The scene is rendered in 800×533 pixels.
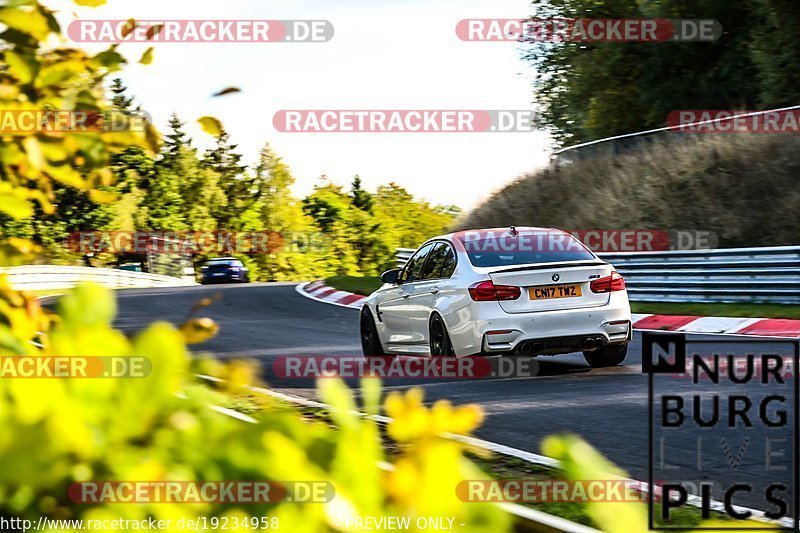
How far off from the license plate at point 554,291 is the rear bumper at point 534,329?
0.15 m

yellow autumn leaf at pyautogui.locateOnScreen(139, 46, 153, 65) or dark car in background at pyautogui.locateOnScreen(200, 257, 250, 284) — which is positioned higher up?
yellow autumn leaf at pyautogui.locateOnScreen(139, 46, 153, 65)

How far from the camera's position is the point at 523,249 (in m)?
11.6

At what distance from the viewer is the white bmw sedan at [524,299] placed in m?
11.0

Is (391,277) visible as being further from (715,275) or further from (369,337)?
(715,275)

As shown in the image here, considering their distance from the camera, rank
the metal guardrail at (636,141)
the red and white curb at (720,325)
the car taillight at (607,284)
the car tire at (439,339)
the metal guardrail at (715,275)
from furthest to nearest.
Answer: the metal guardrail at (636,141) → the metal guardrail at (715,275) → the red and white curb at (720,325) → the car tire at (439,339) → the car taillight at (607,284)

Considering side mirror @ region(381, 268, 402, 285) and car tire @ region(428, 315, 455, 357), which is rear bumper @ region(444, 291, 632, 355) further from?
side mirror @ region(381, 268, 402, 285)

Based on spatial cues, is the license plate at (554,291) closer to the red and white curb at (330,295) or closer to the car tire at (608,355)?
the car tire at (608,355)

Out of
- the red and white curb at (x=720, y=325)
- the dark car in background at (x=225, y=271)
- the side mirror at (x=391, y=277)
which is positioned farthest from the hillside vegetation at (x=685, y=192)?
the dark car in background at (x=225, y=271)

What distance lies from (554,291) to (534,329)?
0.41 meters

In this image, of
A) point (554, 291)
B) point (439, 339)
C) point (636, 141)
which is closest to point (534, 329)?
→ point (554, 291)

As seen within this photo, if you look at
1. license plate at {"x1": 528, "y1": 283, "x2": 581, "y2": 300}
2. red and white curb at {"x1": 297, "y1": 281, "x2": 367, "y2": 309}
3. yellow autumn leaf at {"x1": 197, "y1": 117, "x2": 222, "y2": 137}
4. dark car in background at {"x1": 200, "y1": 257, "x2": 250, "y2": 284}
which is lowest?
dark car in background at {"x1": 200, "y1": 257, "x2": 250, "y2": 284}

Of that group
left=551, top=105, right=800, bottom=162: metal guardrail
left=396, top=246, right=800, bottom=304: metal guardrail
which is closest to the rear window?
left=396, top=246, right=800, bottom=304: metal guardrail

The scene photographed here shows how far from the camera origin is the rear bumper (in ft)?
36.1

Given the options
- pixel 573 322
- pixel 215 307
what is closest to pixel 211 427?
pixel 573 322
